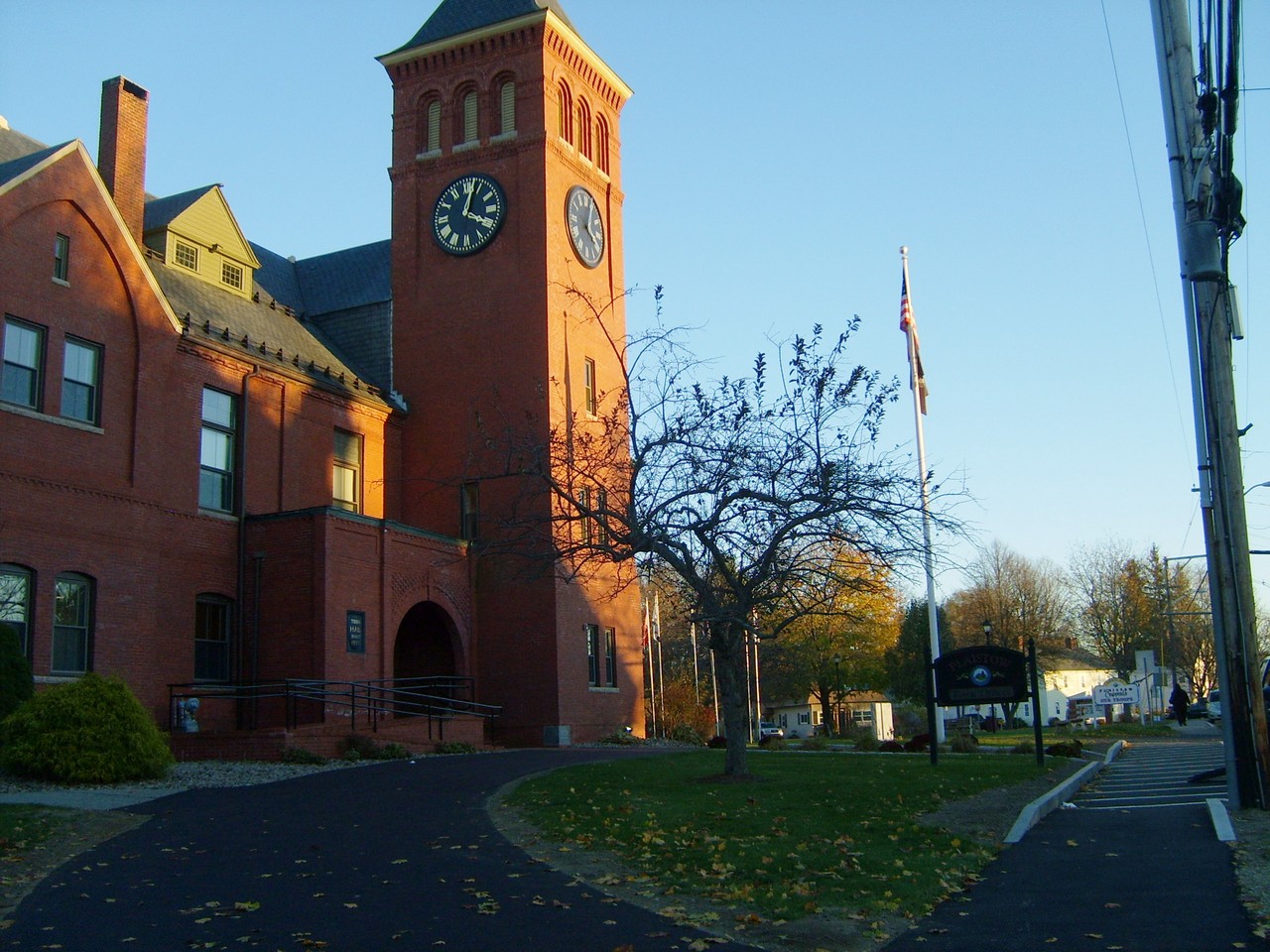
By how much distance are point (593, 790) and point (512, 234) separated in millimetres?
20305

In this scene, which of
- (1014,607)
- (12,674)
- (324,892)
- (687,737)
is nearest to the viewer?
(324,892)

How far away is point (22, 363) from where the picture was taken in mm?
22734

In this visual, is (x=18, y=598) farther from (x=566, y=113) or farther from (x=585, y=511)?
(x=566, y=113)

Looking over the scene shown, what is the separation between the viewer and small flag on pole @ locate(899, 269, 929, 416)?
37.2 m

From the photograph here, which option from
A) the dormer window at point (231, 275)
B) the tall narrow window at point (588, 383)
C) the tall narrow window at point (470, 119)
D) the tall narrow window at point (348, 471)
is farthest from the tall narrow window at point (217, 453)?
the tall narrow window at point (470, 119)

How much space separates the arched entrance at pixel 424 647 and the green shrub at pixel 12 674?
12.1 metres

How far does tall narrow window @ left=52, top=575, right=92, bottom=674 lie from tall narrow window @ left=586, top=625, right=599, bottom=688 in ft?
43.0

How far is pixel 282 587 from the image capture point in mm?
26844

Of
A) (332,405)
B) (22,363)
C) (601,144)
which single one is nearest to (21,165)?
(22,363)

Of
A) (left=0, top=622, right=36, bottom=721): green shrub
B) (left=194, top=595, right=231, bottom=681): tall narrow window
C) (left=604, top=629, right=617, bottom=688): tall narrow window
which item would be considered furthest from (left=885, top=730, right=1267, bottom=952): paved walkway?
(left=604, top=629, right=617, bottom=688): tall narrow window

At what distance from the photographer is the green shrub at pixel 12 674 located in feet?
64.0

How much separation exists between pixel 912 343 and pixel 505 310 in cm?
1255

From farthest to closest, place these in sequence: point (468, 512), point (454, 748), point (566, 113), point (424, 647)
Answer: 1. point (566, 113)
2. point (468, 512)
3. point (424, 647)
4. point (454, 748)

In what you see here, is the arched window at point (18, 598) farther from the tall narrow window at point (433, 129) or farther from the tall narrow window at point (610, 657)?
the tall narrow window at point (433, 129)
